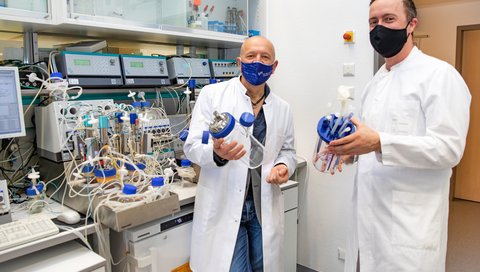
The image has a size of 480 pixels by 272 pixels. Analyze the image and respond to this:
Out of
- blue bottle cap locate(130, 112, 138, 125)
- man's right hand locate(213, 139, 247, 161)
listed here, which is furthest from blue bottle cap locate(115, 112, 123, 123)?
man's right hand locate(213, 139, 247, 161)

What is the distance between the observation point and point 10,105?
1.53 m

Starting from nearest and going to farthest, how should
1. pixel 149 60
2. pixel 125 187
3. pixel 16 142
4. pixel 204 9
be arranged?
Result: pixel 125 187, pixel 16 142, pixel 149 60, pixel 204 9

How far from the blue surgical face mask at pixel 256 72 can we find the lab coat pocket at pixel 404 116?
547 millimetres

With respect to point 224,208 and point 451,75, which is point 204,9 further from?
point 451,75

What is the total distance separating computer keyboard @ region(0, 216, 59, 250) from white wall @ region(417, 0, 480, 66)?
4691mm

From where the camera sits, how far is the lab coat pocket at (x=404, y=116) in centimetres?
129

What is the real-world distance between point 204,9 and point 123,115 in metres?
1.13

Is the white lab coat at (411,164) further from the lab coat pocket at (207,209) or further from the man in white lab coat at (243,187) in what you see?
the lab coat pocket at (207,209)

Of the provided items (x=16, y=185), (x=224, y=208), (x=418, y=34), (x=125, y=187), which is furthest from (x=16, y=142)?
(x=418, y=34)

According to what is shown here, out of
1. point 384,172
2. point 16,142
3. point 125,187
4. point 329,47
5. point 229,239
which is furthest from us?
point 329,47

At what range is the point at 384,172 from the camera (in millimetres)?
1354

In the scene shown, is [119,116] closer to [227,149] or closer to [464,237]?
[227,149]

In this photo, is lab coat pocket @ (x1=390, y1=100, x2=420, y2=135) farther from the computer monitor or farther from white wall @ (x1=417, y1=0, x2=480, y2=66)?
white wall @ (x1=417, y1=0, x2=480, y2=66)

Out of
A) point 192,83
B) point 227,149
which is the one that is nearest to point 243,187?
point 227,149
